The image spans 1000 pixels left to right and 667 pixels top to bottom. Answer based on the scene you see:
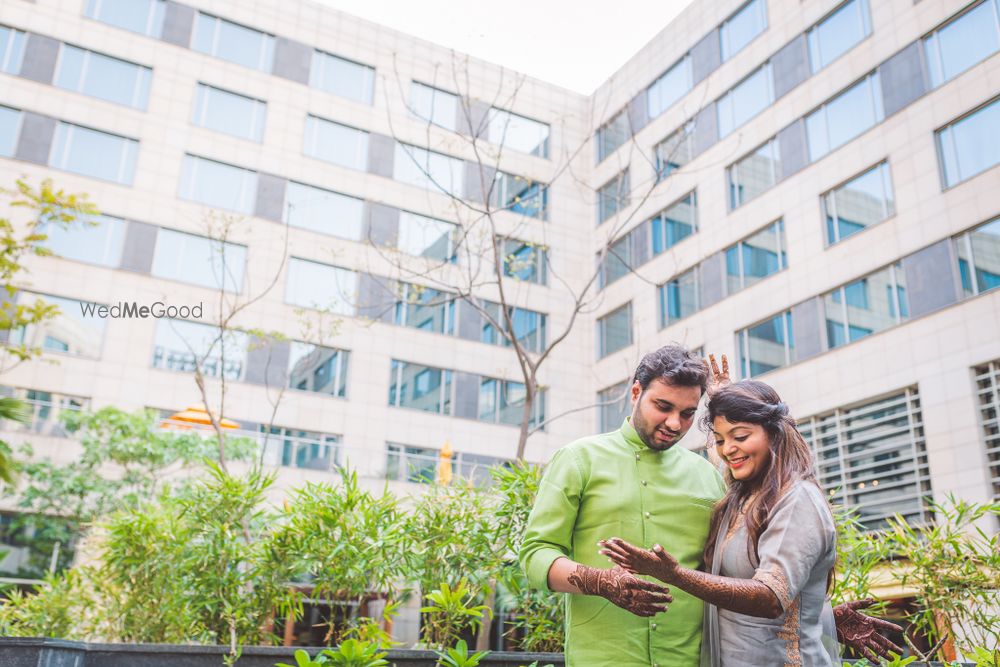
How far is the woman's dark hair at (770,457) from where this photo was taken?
2.43 metres

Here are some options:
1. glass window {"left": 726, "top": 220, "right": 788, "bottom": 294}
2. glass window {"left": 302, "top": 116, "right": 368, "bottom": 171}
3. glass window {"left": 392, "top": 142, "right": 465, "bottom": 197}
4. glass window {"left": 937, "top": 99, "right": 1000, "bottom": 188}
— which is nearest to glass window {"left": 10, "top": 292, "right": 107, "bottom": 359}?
glass window {"left": 302, "top": 116, "right": 368, "bottom": 171}

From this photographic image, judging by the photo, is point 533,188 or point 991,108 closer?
point 991,108

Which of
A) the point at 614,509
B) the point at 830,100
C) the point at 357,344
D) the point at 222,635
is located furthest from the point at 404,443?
the point at 614,509

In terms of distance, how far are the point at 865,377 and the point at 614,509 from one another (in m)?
14.3

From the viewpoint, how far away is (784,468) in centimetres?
248

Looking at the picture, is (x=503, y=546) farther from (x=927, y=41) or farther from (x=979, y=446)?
(x=927, y=41)

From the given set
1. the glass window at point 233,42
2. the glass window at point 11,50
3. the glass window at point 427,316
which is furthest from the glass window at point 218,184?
the glass window at point 427,316

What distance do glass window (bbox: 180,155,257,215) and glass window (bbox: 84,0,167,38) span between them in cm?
331

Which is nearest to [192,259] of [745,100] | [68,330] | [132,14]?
[68,330]

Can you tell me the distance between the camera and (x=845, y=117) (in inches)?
682

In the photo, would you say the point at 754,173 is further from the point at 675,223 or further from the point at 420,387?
the point at 420,387

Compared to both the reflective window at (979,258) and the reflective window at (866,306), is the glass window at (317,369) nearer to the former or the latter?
the reflective window at (866,306)

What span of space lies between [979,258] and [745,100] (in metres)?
7.61

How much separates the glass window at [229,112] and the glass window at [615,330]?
33.2ft
